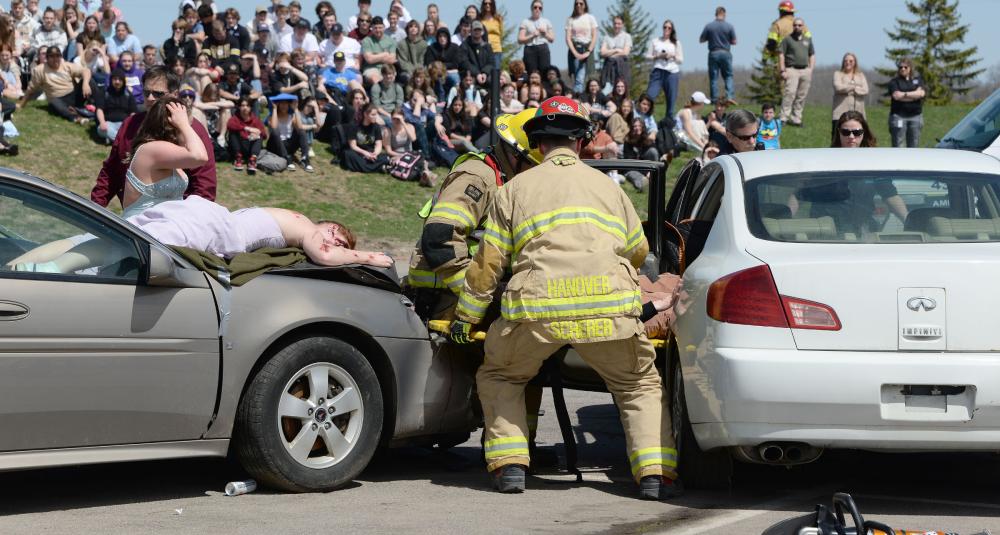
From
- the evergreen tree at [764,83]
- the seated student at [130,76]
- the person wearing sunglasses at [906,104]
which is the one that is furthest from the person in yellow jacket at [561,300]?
the evergreen tree at [764,83]

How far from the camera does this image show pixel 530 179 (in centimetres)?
607

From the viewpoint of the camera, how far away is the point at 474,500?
590 cm

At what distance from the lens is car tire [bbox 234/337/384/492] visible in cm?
575

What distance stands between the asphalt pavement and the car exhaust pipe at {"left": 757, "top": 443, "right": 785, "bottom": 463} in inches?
9.0

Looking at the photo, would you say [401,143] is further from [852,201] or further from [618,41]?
[852,201]

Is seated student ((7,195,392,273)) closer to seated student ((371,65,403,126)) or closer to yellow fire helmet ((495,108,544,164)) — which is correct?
yellow fire helmet ((495,108,544,164))

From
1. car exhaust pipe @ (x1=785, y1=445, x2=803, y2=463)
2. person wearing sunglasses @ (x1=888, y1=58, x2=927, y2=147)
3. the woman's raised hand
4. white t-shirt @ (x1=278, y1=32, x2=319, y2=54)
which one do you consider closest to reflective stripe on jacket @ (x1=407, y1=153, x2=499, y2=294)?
the woman's raised hand

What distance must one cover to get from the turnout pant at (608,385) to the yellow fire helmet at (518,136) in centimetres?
92

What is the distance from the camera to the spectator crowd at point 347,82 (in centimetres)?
1983

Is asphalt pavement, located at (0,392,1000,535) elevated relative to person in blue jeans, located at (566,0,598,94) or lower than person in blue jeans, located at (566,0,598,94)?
lower

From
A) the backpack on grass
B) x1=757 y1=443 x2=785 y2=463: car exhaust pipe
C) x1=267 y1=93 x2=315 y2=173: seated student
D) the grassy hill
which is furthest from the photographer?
the backpack on grass

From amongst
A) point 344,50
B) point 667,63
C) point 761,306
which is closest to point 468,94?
point 344,50

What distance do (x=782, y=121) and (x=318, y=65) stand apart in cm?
1092

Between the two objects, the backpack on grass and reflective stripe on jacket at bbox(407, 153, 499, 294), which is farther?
the backpack on grass
